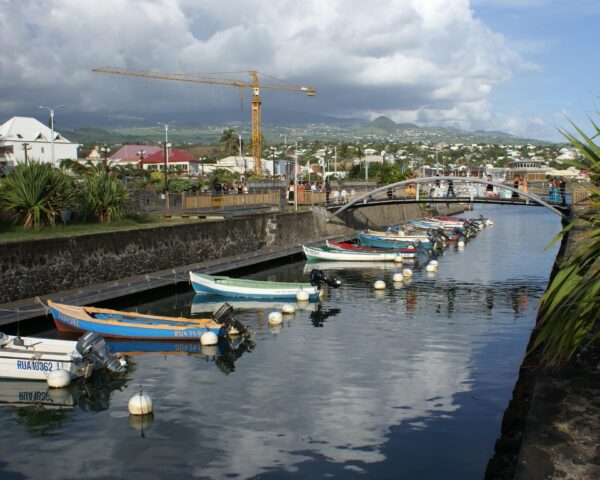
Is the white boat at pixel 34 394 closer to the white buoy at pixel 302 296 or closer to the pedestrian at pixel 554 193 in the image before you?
the white buoy at pixel 302 296

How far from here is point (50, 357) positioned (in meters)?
21.6

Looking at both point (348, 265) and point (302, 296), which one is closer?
point (302, 296)

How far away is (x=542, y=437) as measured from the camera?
32.9ft

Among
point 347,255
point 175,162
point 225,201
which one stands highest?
point 175,162

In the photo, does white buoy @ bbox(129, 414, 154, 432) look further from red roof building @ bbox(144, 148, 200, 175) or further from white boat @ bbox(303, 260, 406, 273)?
red roof building @ bbox(144, 148, 200, 175)

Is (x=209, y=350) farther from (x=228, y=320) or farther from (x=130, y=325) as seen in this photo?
(x=130, y=325)

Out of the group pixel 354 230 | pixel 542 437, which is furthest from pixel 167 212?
pixel 542 437

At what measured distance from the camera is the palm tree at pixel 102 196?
40.5m

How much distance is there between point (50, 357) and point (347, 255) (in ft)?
107

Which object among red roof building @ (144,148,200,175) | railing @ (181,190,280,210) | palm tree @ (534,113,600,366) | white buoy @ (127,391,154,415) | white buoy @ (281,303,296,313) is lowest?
white buoy @ (127,391,154,415)

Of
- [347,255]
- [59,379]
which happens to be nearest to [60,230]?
[59,379]

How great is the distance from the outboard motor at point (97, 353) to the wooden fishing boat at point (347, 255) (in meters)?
29.7

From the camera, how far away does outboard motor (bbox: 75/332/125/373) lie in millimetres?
22281

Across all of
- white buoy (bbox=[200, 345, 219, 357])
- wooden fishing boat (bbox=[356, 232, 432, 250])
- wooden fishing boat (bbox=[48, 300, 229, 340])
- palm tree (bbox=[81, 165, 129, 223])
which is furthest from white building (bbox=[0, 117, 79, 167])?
white buoy (bbox=[200, 345, 219, 357])
